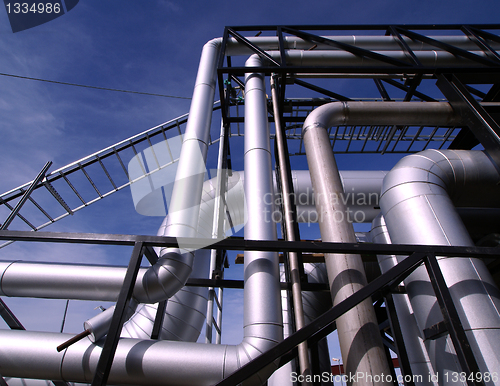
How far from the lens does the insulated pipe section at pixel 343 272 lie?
7.23ft

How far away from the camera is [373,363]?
2.15m

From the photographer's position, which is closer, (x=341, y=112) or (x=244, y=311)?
(x=244, y=311)

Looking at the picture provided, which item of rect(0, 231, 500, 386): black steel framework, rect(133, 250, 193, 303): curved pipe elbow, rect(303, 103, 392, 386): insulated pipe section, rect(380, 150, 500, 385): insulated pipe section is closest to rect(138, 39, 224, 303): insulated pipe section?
rect(133, 250, 193, 303): curved pipe elbow

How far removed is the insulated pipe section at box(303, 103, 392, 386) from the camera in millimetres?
2203

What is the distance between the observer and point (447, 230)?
264 centimetres

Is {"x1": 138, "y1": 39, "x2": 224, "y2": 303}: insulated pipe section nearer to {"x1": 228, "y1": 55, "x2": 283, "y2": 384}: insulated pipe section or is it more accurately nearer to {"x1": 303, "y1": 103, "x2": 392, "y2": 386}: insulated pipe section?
{"x1": 228, "y1": 55, "x2": 283, "y2": 384}: insulated pipe section

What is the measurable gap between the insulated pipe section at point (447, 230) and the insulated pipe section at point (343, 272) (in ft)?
1.65

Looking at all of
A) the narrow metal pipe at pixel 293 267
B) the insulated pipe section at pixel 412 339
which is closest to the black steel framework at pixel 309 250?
the narrow metal pipe at pixel 293 267

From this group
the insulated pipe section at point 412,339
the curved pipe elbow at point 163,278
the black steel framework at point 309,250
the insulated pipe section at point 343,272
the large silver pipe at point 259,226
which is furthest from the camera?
the insulated pipe section at point 412,339

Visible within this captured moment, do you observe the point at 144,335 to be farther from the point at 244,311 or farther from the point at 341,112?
the point at 341,112

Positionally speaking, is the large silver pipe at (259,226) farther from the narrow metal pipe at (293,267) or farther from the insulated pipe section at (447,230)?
the insulated pipe section at (447,230)

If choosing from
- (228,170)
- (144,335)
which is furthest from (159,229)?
(228,170)

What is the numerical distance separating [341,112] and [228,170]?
7.89 ft

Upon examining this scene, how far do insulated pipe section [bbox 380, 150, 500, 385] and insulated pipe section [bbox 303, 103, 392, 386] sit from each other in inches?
19.8
